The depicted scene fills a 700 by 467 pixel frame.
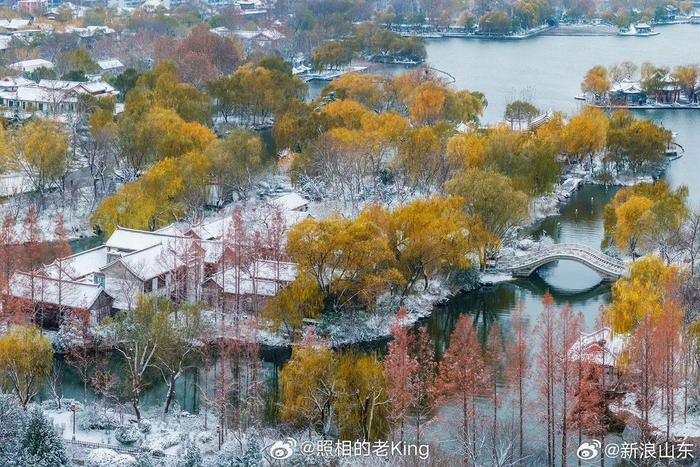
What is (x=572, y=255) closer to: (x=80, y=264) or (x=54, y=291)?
(x=80, y=264)

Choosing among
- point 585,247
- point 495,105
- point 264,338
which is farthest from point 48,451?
point 495,105

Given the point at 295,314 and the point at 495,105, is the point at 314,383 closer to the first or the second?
the point at 295,314

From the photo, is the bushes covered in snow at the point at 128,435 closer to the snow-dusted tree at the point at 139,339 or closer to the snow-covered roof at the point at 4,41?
the snow-dusted tree at the point at 139,339

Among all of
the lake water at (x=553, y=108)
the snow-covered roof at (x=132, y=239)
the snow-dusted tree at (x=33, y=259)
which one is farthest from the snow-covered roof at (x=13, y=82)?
the snow-covered roof at (x=132, y=239)

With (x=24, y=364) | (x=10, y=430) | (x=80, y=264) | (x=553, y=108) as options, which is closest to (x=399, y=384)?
(x=10, y=430)

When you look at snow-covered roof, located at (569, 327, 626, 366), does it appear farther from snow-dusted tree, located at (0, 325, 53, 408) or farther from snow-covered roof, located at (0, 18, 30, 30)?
snow-covered roof, located at (0, 18, 30, 30)

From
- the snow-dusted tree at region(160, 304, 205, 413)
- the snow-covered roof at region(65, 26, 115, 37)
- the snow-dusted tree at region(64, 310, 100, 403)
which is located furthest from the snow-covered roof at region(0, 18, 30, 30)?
the snow-dusted tree at region(160, 304, 205, 413)
